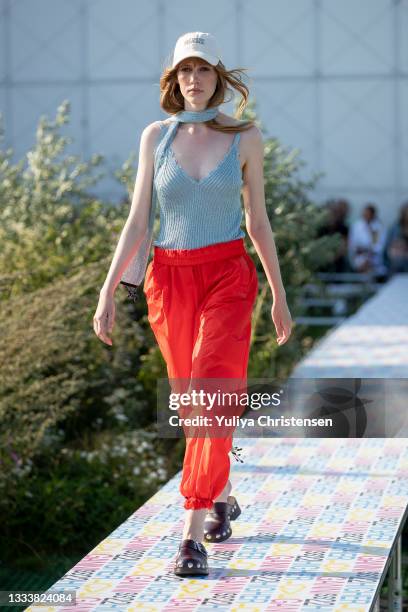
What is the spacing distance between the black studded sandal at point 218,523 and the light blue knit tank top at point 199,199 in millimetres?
817

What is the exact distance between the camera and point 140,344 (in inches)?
249

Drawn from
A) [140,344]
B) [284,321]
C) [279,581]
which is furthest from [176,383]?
[140,344]

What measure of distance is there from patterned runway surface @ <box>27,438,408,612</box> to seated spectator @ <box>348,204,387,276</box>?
752cm

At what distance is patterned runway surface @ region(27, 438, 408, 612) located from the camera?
10.2 ft

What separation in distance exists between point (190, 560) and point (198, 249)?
2.80ft

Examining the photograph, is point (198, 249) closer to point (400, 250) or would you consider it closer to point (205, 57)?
point (205, 57)

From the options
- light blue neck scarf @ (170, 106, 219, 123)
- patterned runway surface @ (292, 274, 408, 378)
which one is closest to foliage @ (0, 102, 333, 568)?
patterned runway surface @ (292, 274, 408, 378)

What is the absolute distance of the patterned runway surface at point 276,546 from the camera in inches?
123

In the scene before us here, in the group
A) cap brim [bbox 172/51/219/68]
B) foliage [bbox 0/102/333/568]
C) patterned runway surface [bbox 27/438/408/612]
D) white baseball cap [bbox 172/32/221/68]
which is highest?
white baseball cap [bbox 172/32/221/68]

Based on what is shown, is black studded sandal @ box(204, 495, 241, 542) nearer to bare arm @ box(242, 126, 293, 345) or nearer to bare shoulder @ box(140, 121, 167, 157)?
bare arm @ box(242, 126, 293, 345)

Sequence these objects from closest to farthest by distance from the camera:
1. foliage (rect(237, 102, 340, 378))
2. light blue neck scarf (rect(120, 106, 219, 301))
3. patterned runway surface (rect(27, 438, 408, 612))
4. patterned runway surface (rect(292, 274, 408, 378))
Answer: patterned runway surface (rect(27, 438, 408, 612))
light blue neck scarf (rect(120, 106, 219, 301))
patterned runway surface (rect(292, 274, 408, 378))
foliage (rect(237, 102, 340, 378))

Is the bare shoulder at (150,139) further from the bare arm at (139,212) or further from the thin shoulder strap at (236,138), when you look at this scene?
the thin shoulder strap at (236,138)

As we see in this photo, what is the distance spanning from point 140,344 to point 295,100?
8575 mm

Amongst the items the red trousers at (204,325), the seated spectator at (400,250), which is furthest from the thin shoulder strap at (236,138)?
the seated spectator at (400,250)
